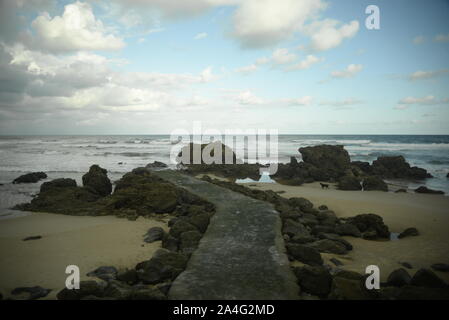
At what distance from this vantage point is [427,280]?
4.98 meters

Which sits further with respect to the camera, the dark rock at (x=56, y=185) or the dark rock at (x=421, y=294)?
the dark rock at (x=56, y=185)

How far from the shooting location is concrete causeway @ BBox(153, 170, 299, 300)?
185 inches

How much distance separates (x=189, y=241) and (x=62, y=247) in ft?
11.8

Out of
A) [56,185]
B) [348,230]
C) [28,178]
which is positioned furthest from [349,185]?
[28,178]

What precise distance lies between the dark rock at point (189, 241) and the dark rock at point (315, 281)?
286 centimetres

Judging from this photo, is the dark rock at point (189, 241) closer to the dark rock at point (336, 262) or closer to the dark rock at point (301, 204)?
the dark rock at point (336, 262)

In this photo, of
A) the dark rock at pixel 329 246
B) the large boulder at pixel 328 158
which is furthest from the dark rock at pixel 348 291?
the large boulder at pixel 328 158

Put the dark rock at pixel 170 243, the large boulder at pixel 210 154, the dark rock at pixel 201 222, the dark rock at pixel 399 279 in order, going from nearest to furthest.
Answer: the dark rock at pixel 399 279 → the dark rock at pixel 170 243 → the dark rock at pixel 201 222 → the large boulder at pixel 210 154

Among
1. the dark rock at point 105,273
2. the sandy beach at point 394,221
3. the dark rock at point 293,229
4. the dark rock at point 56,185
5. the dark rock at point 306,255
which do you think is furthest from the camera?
the dark rock at point 56,185

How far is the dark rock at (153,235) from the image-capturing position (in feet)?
26.1

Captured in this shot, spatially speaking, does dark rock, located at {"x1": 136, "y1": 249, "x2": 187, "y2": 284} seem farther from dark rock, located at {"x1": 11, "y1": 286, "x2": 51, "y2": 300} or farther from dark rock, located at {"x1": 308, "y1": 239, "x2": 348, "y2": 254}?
dark rock, located at {"x1": 308, "y1": 239, "x2": 348, "y2": 254}

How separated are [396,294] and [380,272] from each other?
202 cm

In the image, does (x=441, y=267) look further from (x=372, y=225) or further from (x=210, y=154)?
(x=210, y=154)

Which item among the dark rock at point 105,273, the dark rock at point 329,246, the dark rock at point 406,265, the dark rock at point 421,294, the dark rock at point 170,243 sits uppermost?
the dark rock at point 421,294
